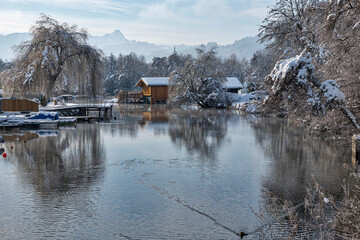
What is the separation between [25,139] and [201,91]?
38.7 meters

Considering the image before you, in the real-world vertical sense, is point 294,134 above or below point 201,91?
below

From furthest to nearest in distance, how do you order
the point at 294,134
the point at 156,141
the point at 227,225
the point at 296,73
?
the point at 294,134, the point at 156,141, the point at 296,73, the point at 227,225

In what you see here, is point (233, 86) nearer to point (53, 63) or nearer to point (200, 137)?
point (53, 63)

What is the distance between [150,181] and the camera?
47.2ft

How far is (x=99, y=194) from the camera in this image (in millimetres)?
12641

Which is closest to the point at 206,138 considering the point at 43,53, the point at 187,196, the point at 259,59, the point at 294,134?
the point at 294,134

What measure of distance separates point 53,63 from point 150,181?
31.6 m

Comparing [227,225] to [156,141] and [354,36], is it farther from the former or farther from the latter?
[156,141]

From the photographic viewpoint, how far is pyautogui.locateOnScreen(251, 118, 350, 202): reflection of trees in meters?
13.5

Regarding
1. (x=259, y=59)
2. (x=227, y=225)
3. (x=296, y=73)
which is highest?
(x=259, y=59)

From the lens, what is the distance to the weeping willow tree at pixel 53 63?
41344mm

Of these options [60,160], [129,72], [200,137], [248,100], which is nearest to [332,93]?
[60,160]

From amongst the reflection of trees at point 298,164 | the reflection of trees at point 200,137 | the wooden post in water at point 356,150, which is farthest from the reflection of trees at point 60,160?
the wooden post in water at point 356,150

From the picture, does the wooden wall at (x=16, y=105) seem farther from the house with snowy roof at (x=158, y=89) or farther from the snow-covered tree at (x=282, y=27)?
the house with snowy roof at (x=158, y=89)
